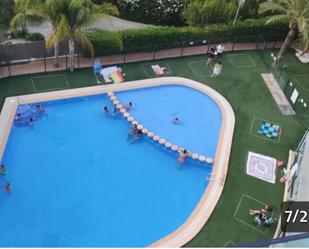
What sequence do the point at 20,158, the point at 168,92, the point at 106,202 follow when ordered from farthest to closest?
the point at 168,92, the point at 20,158, the point at 106,202

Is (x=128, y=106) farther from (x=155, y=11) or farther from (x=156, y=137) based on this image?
(x=155, y=11)

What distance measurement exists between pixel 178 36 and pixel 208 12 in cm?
352

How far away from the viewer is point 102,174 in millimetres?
27000

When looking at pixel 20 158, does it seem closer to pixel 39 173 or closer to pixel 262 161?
pixel 39 173

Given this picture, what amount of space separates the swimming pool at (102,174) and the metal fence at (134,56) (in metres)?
3.87

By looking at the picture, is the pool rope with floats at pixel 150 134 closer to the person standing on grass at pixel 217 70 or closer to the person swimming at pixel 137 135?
the person swimming at pixel 137 135

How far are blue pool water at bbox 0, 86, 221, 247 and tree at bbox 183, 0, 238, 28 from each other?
335 inches

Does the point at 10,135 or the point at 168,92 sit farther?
the point at 168,92

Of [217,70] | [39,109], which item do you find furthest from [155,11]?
[39,109]

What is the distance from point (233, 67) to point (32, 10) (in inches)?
679

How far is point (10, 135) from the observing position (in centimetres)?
2831

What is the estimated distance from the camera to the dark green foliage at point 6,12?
3419cm

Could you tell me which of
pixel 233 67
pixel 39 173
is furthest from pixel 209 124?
pixel 39 173

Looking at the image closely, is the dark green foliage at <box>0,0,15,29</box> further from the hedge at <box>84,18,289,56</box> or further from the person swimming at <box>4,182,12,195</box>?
the person swimming at <box>4,182,12,195</box>
